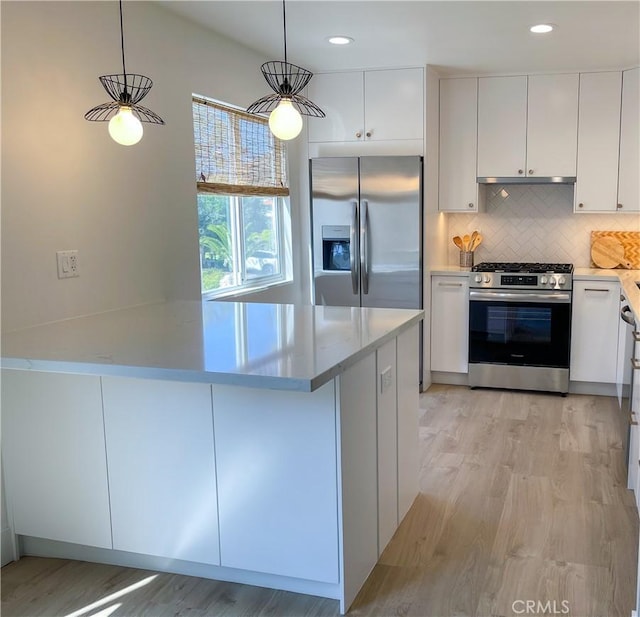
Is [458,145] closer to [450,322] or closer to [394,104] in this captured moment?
[394,104]

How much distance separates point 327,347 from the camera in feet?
7.62

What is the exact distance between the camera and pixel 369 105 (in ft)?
16.1

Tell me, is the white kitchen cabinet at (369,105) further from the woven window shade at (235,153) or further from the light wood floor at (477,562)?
the light wood floor at (477,562)

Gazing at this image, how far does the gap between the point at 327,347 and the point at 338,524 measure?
1.98ft

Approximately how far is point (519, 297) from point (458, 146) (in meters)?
1.25

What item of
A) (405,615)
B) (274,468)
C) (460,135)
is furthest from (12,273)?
(460,135)

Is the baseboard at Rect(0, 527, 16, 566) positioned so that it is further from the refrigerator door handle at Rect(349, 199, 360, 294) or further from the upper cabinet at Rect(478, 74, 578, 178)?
the upper cabinet at Rect(478, 74, 578, 178)

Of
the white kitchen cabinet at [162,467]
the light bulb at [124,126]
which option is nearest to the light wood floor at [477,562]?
the white kitchen cabinet at [162,467]

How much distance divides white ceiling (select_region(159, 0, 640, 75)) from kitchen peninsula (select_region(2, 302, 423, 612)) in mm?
1697

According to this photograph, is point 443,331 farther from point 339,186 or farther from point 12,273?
point 12,273

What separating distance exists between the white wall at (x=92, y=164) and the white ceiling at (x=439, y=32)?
0.32m

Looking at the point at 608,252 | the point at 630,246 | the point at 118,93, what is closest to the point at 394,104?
the point at 608,252

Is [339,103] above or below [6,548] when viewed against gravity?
above

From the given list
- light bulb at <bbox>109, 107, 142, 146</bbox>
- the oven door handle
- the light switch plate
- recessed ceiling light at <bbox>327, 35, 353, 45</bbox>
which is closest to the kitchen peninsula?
the light switch plate
